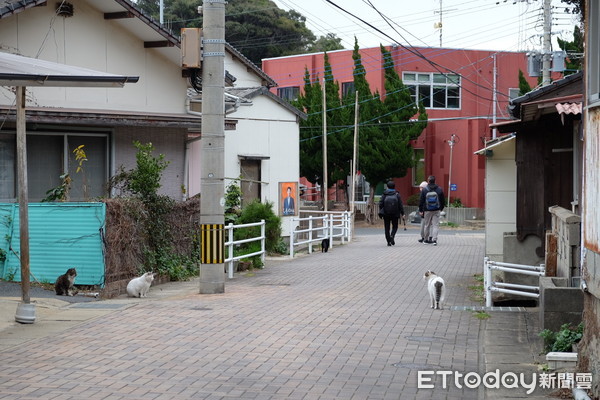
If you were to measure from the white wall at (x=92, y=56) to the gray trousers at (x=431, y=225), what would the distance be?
10.1 meters

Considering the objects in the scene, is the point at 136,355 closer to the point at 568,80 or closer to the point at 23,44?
the point at 568,80

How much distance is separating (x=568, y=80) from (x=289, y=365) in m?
7.22

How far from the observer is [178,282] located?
1742 cm

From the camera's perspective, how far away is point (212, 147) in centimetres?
1554

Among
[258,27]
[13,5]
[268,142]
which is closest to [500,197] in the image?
[13,5]

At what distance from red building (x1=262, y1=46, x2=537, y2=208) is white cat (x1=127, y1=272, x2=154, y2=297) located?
33.8 m

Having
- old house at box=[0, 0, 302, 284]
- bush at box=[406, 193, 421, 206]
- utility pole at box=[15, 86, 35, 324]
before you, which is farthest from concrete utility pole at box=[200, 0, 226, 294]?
bush at box=[406, 193, 421, 206]

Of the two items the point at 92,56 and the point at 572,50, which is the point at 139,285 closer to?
the point at 92,56

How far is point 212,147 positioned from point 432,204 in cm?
1268

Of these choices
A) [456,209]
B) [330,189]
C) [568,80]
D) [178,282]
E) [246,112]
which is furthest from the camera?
[330,189]

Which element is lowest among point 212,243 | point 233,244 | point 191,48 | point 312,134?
point 233,244

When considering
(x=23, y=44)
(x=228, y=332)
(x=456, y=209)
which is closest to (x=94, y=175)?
(x=23, y=44)

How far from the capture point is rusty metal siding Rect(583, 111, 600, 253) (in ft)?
25.5

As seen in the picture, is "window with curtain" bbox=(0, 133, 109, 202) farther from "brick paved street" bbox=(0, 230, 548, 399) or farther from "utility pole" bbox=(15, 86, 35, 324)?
"utility pole" bbox=(15, 86, 35, 324)
